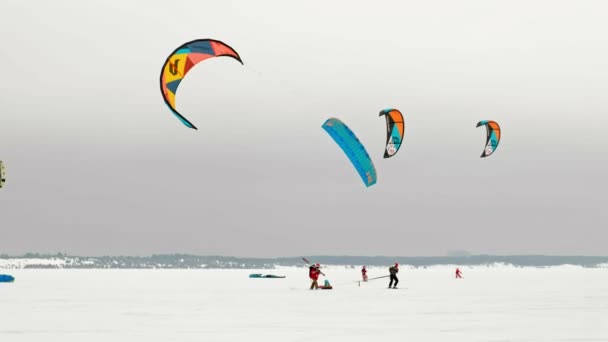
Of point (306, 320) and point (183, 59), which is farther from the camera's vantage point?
point (183, 59)

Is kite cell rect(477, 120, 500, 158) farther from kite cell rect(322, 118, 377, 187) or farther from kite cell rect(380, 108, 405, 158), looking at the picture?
kite cell rect(322, 118, 377, 187)

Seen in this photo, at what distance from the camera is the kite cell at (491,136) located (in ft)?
156

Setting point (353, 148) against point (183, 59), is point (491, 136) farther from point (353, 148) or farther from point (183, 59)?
point (183, 59)

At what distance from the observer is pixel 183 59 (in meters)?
26.6

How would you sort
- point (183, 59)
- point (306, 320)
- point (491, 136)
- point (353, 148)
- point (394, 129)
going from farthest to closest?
point (491, 136)
point (394, 129)
point (353, 148)
point (183, 59)
point (306, 320)

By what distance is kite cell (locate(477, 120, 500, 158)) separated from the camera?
1867 inches

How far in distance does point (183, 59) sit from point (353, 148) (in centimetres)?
800

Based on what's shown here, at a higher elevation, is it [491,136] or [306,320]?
[491,136]

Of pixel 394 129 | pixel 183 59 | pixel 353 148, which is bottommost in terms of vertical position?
pixel 353 148

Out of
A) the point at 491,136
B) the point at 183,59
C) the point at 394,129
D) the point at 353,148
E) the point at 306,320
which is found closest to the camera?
the point at 306,320

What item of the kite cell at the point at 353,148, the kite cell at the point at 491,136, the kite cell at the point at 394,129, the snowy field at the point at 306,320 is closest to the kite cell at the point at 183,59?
the snowy field at the point at 306,320

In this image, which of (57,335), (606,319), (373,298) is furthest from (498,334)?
(373,298)

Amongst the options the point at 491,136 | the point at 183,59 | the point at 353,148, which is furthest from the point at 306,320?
the point at 491,136

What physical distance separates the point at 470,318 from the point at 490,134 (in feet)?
88.4
